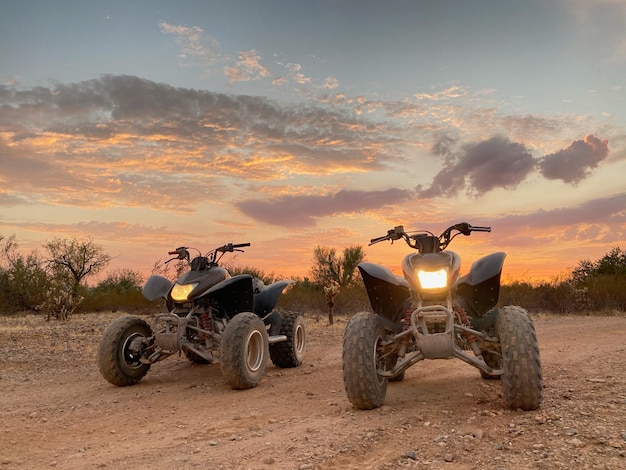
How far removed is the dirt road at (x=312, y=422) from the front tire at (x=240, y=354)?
0.64ft

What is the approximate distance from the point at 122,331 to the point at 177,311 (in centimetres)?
81

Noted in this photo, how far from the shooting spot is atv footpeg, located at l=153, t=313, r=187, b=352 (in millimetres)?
7422

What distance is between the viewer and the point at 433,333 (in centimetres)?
536

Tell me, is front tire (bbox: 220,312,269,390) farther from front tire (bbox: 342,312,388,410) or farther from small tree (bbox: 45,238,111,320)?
small tree (bbox: 45,238,111,320)

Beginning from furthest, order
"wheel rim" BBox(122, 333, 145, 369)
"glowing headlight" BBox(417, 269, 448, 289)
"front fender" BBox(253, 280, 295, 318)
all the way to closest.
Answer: "front fender" BBox(253, 280, 295, 318) < "wheel rim" BBox(122, 333, 145, 369) < "glowing headlight" BBox(417, 269, 448, 289)

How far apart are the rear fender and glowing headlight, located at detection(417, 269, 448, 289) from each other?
410 mm

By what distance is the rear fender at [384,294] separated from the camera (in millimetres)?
5961

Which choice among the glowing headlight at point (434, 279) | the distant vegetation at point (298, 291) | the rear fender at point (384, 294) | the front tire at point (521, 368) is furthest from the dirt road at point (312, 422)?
the distant vegetation at point (298, 291)

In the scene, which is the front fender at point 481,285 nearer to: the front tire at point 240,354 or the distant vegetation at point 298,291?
the front tire at point 240,354

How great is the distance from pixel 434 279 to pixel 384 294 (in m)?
0.75

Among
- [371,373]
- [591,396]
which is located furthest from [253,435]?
[591,396]

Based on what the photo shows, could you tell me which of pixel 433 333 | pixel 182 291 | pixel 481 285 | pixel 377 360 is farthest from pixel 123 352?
pixel 481 285

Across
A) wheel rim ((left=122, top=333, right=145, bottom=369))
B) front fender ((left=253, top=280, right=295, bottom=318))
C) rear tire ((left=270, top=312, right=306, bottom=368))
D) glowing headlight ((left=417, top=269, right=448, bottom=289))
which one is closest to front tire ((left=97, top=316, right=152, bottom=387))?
wheel rim ((left=122, top=333, right=145, bottom=369))

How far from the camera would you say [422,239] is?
239 inches
